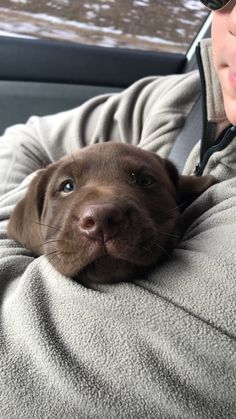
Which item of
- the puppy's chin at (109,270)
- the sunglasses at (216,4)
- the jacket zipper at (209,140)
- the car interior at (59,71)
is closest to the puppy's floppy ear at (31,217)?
the puppy's chin at (109,270)

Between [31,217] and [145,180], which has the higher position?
[145,180]

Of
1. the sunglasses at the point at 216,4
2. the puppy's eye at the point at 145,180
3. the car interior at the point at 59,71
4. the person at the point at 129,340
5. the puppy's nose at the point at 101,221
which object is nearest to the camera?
the person at the point at 129,340

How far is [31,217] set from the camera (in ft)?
5.06

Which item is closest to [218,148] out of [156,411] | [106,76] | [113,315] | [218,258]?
[218,258]

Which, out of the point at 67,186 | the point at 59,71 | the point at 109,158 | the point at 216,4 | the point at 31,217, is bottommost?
the point at 59,71

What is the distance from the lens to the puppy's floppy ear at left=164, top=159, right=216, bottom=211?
1.54 m

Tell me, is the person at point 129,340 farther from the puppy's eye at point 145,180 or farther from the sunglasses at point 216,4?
the sunglasses at point 216,4

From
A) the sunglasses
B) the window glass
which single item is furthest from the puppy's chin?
the window glass

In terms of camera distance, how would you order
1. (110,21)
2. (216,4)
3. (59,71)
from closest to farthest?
(216,4) < (59,71) < (110,21)

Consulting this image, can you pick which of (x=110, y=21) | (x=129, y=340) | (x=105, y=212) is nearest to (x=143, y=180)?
(x=105, y=212)

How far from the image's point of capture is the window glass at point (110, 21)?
343 centimetres

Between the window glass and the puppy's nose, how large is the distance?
2.66 metres

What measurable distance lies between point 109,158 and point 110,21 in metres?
2.41

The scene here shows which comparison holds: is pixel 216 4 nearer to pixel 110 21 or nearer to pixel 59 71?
pixel 59 71
